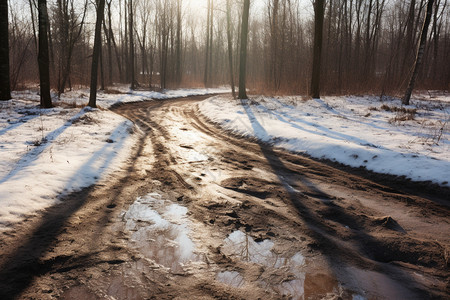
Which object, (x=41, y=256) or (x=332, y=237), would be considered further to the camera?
(x=332, y=237)

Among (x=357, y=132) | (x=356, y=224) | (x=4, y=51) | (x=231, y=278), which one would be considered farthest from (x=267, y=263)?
(x=4, y=51)

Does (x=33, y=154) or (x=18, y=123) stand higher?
(x=18, y=123)

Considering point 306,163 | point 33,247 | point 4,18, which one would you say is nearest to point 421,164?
point 306,163

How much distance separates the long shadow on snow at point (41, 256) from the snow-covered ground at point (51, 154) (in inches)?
11.1

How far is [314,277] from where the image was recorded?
2512mm

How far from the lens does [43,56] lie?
11.0m

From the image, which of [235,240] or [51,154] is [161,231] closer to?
[235,240]

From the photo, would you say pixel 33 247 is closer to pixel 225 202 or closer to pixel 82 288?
pixel 82 288

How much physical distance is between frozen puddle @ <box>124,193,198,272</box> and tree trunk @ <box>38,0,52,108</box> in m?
9.99

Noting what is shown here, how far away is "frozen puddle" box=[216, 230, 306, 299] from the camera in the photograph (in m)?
2.39

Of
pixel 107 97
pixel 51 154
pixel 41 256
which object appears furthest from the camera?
pixel 107 97

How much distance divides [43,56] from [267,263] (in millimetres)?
12431

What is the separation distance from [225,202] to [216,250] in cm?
119

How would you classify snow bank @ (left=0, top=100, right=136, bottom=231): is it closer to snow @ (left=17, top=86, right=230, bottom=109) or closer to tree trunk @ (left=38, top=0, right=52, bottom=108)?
tree trunk @ (left=38, top=0, right=52, bottom=108)
